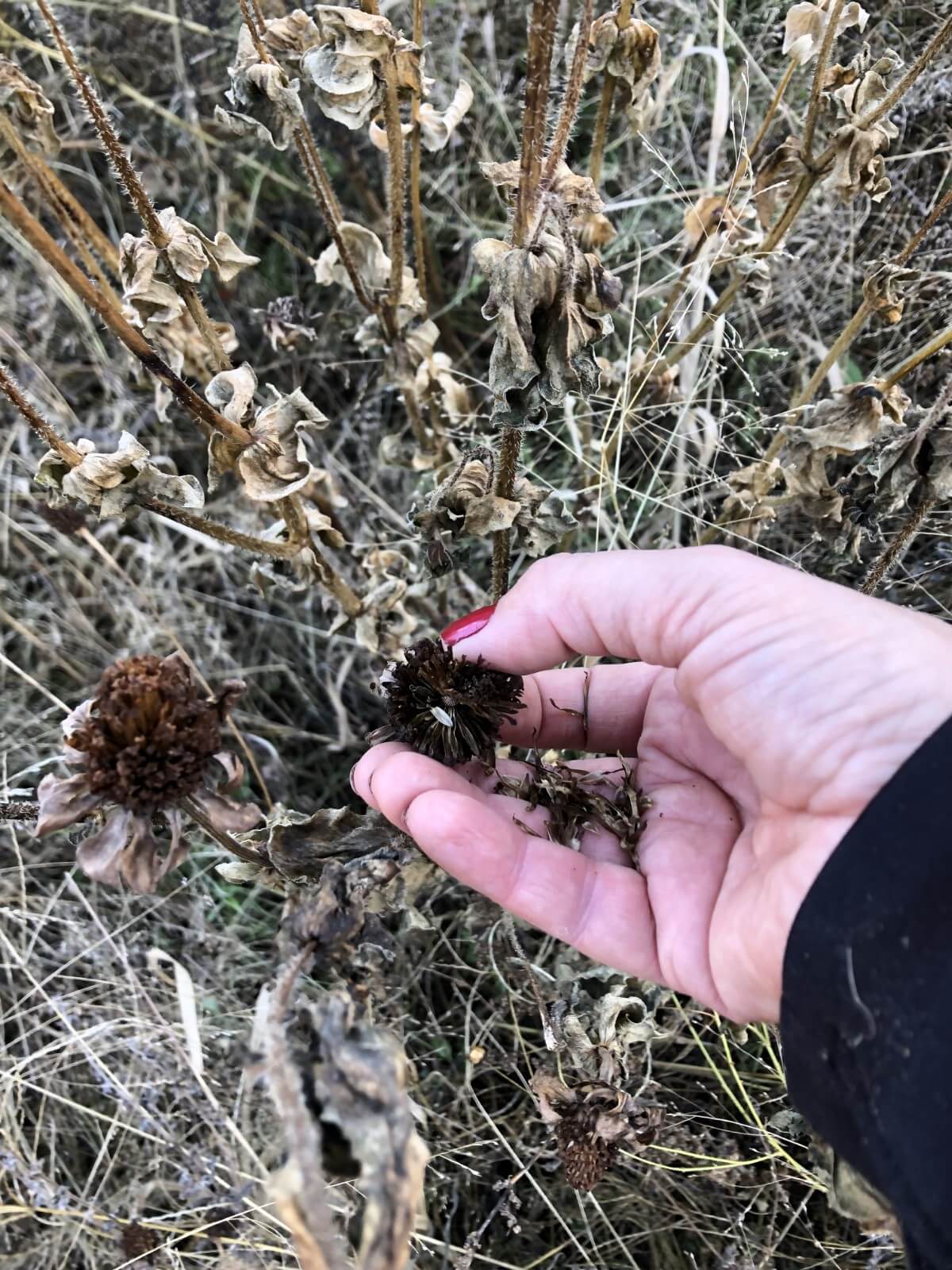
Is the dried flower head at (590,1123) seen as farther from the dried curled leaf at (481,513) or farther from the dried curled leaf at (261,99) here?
the dried curled leaf at (261,99)

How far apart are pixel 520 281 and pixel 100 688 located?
70 centimetres

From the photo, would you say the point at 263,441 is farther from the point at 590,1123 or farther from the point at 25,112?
the point at 590,1123

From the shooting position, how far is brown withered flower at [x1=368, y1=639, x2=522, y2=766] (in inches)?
52.6

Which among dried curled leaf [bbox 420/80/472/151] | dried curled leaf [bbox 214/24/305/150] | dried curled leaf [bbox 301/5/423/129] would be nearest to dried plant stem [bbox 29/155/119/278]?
dried curled leaf [bbox 214/24/305/150]

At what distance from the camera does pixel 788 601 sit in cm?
120

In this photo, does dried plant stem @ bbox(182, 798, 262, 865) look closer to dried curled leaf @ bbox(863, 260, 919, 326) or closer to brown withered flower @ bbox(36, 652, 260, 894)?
brown withered flower @ bbox(36, 652, 260, 894)

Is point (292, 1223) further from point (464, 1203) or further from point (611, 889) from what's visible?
point (464, 1203)

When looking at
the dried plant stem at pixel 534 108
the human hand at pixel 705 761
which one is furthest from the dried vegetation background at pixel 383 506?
the human hand at pixel 705 761

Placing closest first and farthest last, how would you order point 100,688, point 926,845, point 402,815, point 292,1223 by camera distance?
point 292,1223 → point 926,845 → point 100,688 → point 402,815

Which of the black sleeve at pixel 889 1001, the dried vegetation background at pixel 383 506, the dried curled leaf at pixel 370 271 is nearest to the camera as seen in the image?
the black sleeve at pixel 889 1001

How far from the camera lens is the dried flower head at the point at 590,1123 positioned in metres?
1.35

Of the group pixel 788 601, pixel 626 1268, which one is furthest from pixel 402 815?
pixel 626 1268

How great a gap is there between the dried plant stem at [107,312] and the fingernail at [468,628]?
413 mm

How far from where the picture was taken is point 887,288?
1.43m
